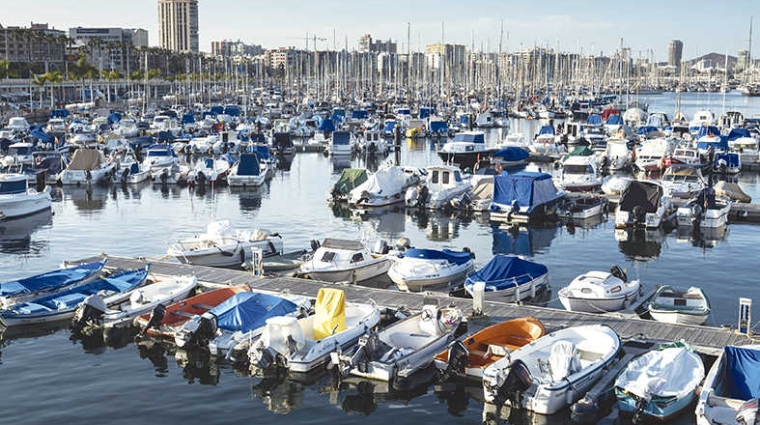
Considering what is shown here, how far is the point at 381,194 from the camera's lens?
169ft

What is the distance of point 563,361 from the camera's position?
20828 millimetres

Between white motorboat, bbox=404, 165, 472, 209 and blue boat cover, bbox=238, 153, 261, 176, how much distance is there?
45.0ft

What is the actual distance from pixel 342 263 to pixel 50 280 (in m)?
10.4

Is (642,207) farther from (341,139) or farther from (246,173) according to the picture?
(341,139)

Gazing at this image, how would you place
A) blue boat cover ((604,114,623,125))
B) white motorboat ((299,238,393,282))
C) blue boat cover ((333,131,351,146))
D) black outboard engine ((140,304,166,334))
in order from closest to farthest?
black outboard engine ((140,304,166,334))
white motorboat ((299,238,393,282))
blue boat cover ((333,131,351,146))
blue boat cover ((604,114,623,125))

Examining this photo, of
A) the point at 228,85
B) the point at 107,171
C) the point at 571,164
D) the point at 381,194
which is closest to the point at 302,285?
the point at 381,194

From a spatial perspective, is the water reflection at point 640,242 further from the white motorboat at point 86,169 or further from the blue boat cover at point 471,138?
the white motorboat at point 86,169

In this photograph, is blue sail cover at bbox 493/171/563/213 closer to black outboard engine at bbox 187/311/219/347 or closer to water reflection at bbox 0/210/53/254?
water reflection at bbox 0/210/53/254

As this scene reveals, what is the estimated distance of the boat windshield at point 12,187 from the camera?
4831 centimetres

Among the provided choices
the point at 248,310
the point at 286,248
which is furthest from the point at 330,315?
the point at 286,248

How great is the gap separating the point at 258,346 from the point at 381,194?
96.4 ft

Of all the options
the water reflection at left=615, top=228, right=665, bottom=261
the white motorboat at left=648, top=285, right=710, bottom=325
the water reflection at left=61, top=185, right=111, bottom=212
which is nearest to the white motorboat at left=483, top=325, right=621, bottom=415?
the white motorboat at left=648, top=285, right=710, bottom=325

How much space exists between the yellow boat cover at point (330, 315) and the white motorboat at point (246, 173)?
123ft

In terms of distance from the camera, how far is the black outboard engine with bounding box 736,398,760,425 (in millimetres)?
17953
